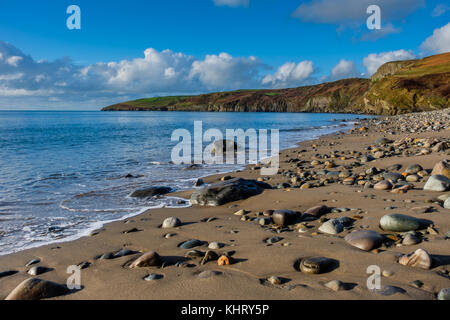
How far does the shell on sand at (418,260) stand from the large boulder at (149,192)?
5.71 m

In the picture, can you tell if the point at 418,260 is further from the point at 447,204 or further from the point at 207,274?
the point at 447,204

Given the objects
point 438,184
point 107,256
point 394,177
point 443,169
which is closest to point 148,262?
point 107,256

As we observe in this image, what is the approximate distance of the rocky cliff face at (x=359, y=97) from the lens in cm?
5203

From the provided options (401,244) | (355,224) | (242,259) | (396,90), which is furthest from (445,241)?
(396,90)

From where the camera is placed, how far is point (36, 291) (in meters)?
2.70

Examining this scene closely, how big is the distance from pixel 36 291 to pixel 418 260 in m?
3.60

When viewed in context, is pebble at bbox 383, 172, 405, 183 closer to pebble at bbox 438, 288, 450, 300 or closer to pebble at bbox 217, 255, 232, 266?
pebble at bbox 438, 288, 450, 300

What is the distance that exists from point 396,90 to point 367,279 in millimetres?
63420

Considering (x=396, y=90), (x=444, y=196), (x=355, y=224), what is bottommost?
(x=355, y=224)

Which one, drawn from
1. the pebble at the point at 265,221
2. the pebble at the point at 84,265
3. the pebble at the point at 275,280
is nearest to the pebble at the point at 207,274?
the pebble at the point at 275,280

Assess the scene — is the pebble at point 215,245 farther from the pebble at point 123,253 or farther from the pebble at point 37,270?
the pebble at point 37,270

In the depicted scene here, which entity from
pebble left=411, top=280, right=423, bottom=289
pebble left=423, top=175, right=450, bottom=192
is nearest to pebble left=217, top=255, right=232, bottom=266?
pebble left=411, top=280, right=423, bottom=289
